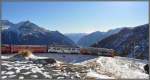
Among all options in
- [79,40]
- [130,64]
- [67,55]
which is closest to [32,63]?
[67,55]

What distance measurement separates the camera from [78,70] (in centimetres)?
330

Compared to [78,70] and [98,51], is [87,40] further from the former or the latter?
[78,70]

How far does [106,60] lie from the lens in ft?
12.7

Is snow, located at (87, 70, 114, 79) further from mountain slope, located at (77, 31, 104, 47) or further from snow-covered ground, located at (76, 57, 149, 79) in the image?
mountain slope, located at (77, 31, 104, 47)

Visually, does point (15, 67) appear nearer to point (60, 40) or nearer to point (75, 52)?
point (75, 52)

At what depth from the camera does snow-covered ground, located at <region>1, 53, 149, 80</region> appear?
121 inches

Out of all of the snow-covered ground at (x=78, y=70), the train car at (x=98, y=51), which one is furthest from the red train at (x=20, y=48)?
the train car at (x=98, y=51)

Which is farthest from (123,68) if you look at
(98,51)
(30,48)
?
(30,48)

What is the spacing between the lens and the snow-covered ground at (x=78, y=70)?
3064 millimetres

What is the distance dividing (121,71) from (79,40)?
284 cm

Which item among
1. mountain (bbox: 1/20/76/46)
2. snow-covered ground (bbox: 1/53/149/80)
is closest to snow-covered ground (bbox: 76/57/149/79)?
snow-covered ground (bbox: 1/53/149/80)

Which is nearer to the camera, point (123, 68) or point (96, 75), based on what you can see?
point (96, 75)

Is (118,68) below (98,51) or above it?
below

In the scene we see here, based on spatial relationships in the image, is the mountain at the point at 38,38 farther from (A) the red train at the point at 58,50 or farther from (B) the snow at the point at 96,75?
(B) the snow at the point at 96,75
